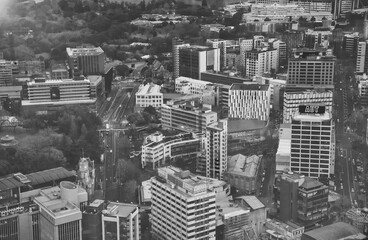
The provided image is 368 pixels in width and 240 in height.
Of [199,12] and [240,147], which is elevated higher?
[199,12]

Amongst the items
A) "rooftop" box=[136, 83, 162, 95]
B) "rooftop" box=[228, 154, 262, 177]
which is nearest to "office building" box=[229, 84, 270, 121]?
"rooftop" box=[136, 83, 162, 95]

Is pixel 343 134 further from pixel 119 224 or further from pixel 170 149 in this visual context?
pixel 119 224

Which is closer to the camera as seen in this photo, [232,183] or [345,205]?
[345,205]

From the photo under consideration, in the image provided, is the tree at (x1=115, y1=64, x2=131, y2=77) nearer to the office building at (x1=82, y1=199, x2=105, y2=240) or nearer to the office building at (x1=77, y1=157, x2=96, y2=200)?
the office building at (x1=77, y1=157, x2=96, y2=200)

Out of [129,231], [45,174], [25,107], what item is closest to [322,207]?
[129,231]

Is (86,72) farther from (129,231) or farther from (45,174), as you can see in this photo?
(129,231)
